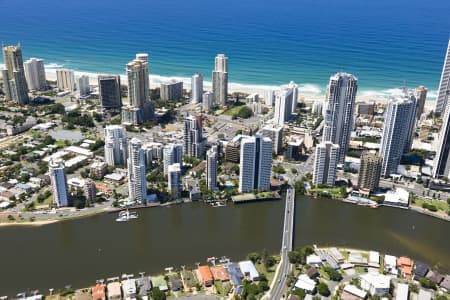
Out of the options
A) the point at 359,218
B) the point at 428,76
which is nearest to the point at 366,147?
the point at 359,218

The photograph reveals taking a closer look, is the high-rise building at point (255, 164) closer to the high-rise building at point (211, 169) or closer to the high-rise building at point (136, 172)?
the high-rise building at point (211, 169)

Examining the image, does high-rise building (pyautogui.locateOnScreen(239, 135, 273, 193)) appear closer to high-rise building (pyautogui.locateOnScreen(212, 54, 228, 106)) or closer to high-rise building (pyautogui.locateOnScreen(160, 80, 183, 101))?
high-rise building (pyautogui.locateOnScreen(212, 54, 228, 106))

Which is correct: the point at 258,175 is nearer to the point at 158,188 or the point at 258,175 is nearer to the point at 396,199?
the point at 158,188

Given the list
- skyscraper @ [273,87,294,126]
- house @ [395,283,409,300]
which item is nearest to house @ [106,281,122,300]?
house @ [395,283,409,300]

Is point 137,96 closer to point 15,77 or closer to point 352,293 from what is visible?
point 15,77

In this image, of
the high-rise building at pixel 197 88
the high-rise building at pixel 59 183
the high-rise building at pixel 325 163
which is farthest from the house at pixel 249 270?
the high-rise building at pixel 197 88

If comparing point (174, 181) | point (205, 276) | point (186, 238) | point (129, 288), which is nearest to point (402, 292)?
point (205, 276)
